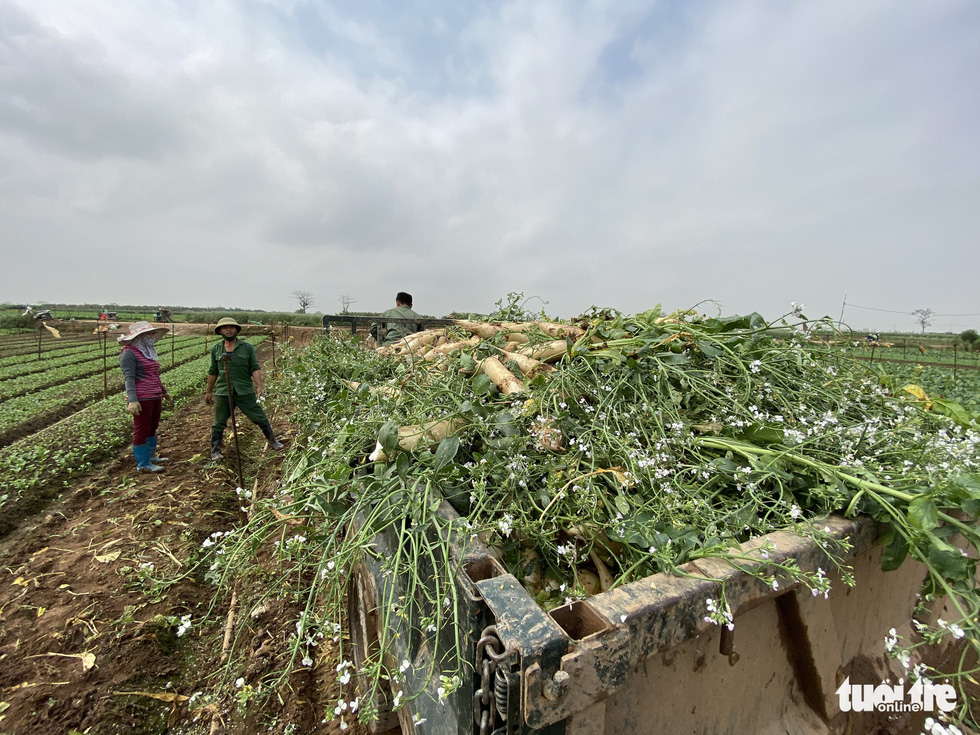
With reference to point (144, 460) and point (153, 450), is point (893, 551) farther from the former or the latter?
point (153, 450)

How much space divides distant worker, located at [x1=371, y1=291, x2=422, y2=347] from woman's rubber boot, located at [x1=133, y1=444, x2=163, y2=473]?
3050 millimetres

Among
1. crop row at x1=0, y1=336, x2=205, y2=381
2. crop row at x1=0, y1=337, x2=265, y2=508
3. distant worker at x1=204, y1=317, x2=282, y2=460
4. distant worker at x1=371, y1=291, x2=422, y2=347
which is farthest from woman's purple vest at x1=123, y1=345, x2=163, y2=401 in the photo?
crop row at x1=0, y1=336, x2=205, y2=381

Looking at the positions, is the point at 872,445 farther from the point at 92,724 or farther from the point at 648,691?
the point at 92,724

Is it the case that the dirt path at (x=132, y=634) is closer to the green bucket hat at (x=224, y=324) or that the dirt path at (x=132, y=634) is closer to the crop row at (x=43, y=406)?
the green bucket hat at (x=224, y=324)

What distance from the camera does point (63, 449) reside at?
5.58 m

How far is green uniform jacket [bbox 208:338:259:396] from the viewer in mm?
5109

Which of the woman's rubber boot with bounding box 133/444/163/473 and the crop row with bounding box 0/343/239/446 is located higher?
the woman's rubber boot with bounding box 133/444/163/473

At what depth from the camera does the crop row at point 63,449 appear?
4676 mm

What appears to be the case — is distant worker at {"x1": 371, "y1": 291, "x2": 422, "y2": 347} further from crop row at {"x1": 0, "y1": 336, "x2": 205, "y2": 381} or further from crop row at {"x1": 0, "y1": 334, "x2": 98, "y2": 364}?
crop row at {"x1": 0, "y1": 334, "x2": 98, "y2": 364}

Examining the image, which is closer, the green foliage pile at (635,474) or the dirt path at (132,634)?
the green foliage pile at (635,474)

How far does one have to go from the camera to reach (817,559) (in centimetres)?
123

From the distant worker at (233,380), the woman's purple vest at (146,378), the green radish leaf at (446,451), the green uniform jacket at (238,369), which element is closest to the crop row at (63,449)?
the woman's purple vest at (146,378)

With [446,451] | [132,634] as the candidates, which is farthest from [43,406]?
[446,451]

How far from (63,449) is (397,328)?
4.83 meters
